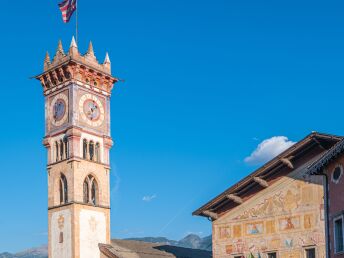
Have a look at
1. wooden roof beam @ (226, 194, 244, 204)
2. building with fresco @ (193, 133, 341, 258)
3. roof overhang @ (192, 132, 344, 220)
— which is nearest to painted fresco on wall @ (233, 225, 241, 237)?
building with fresco @ (193, 133, 341, 258)

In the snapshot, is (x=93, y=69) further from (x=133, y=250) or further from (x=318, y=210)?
(x=318, y=210)

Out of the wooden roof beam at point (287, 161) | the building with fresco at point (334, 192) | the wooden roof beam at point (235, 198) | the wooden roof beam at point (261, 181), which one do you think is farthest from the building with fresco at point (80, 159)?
the building with fresco at point (334, 192)

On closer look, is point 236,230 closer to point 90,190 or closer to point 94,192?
point 90,190

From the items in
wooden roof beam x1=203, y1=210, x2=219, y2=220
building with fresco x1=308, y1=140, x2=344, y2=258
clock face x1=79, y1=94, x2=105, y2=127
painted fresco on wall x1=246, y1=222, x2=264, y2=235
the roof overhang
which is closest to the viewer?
building with fresco x1=308, y1=140, x2=344, y2=258

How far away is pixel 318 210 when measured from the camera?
3322cm

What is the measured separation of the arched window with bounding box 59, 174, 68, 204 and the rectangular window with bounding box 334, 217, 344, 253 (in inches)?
1389

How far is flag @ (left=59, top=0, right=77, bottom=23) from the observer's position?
213ft

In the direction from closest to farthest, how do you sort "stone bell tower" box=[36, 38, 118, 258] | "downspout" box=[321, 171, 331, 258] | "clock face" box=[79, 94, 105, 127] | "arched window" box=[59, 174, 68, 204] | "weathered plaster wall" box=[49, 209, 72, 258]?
"downspout" box=[321, 171, 331, 258] < "weathered plaster wall" box=[49, 209, 72, 258] < "stone bell tower" box=[36, 38, 118, 258] < "arched window" box=[59, 174, 68, 204] < "clock face" box=[79, 94, 105, 127]

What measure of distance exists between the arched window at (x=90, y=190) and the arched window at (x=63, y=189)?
5.54 feet

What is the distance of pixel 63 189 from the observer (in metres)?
61.4

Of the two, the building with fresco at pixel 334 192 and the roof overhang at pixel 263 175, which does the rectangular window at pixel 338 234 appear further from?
the roof overhang at pixel 263 175

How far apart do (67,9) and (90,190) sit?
17230 mm

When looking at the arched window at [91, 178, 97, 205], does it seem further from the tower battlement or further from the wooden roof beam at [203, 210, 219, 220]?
the wooden roof beam at [203, 210, 219, 220]

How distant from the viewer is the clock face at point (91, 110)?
6316cm
